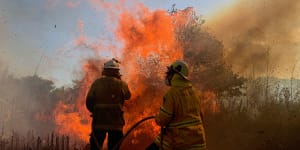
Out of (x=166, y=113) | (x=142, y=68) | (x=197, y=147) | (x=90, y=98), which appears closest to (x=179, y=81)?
(x=166, y=113)

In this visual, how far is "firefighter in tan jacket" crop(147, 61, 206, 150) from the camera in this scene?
5.76 metres

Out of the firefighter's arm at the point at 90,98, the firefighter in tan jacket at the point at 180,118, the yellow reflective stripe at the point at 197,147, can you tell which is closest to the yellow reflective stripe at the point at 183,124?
the firefighter in tan jacket at the point at 180,118

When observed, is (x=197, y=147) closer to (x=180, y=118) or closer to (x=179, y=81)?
(x=180, y=118)

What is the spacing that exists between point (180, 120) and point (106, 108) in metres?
2.42

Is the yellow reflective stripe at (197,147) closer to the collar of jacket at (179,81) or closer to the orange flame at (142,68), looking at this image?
the collar of jacket at (179,81)

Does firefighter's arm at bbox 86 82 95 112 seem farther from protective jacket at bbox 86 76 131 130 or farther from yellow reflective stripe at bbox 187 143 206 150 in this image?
yellow reflective stripe at bbox 187 143 206 150

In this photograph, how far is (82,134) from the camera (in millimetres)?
14703

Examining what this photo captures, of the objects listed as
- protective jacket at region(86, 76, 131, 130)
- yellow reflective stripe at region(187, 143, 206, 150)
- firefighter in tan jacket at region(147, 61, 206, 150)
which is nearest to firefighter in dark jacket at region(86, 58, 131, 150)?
protective jacket at region(86, 76, 131, 130)

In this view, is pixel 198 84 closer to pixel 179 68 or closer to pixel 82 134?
pixel 82 134

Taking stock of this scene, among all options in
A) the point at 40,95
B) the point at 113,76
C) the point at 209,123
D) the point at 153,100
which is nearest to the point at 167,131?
the point at 113,76

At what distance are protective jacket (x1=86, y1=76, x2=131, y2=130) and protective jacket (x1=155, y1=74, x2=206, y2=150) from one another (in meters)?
2.21

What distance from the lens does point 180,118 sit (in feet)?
19.0

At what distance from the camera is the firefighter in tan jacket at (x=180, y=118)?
576cm

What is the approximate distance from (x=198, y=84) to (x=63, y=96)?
595cm
